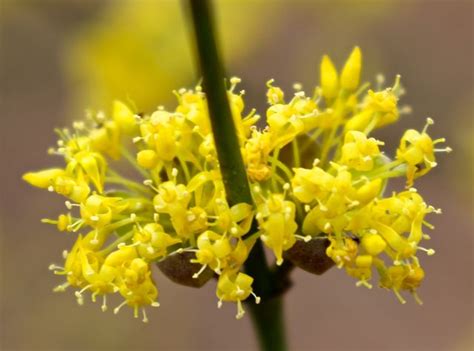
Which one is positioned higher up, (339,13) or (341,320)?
(339,13)

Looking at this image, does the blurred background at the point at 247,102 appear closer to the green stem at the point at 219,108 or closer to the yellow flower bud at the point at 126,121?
the yellow flower bud at the point at 126,121

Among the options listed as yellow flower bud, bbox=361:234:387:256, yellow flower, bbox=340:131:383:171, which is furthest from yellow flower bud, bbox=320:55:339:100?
yellow flower bud, bbox=361:234:387:256

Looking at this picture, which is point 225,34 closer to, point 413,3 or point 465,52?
point 413,3

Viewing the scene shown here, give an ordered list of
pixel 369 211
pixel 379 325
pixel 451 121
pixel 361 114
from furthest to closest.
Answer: pixel 379 325
pixel 451 121
pixel 361 114
pixel 369 211

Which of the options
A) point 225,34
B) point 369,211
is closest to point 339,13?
Answer: point 225,34

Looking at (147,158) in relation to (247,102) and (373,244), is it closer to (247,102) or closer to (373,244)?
(373,244)

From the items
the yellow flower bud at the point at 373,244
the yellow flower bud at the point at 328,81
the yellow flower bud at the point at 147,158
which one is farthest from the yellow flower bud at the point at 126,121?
the yellow flower bud at the point at 373,244
